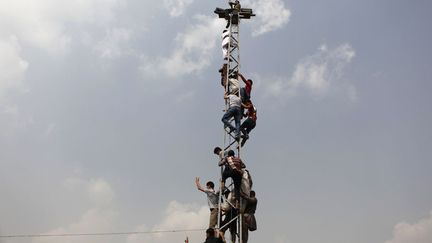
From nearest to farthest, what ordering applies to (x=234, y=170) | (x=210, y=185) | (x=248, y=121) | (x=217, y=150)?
(x=234, y=170)
(x=210, y=185)
(x=217, y=150)
(x=248, y=121)

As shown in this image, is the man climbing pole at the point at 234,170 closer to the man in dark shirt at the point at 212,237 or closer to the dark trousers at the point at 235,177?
the dark trousers at the point at 235,177

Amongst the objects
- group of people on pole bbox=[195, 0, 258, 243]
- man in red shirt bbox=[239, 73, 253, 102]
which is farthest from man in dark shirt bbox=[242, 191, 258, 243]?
man in red shirt bbox=[239, 73, 253, 102]

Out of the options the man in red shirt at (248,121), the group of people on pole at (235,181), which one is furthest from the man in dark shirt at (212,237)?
the man in red shirt at (248,121)

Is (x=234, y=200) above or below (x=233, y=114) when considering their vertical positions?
below

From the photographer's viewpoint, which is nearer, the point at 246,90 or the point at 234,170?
the point at 234,170

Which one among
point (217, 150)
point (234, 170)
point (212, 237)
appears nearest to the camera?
point (212, 237)

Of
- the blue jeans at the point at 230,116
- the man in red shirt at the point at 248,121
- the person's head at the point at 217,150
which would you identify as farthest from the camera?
the man in red shirt at the point at 248,121

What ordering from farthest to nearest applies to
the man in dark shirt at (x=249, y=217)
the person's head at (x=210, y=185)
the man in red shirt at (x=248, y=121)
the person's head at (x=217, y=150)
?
the man in red shirt at (x=248, y=121) < the person's head at (x=217, y=150) < the person's head at (x=210, y=185) < the man in dark shirt at (x=249, y=217)

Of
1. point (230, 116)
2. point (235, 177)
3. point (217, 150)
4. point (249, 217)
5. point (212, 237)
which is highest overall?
point (230, 116)

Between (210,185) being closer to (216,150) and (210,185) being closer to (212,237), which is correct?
(216,150)

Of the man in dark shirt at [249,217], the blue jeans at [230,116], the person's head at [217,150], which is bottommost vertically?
the man in dark shirt at [249,217]

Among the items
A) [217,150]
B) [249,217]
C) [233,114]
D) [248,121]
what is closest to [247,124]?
[248,121]

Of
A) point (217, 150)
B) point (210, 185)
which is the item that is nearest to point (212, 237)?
point (210, 185)

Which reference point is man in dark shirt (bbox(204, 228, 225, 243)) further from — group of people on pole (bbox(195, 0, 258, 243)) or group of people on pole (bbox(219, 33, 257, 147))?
group of people on pole (bbox(219, 33, 257, 147))
